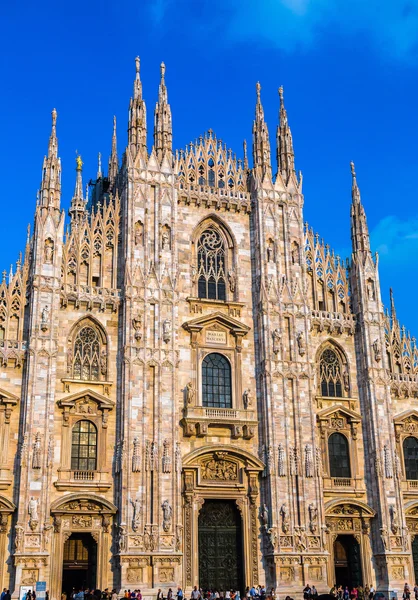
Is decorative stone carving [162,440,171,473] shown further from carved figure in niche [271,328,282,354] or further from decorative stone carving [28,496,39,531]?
carved figure in niche [271,328,282,354]

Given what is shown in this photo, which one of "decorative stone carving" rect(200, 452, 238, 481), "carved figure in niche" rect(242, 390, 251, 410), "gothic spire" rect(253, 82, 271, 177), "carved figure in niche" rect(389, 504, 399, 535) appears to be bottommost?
"carved figure in niche" rect(389, 504, 399, 535)

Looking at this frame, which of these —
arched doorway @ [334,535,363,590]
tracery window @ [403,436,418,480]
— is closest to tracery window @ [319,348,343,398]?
tracery window @ [403,436,418,480]

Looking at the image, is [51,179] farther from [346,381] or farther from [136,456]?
[346,381]

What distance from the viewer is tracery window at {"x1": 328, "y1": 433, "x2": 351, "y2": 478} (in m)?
37.3

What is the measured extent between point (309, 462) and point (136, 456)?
8.28 metres

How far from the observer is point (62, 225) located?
35.8 metres

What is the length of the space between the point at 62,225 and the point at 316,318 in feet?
44.0

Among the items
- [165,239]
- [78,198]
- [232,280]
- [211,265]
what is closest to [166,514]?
[232,280]

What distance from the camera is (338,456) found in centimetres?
3769

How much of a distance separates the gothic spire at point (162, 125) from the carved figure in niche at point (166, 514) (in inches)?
666

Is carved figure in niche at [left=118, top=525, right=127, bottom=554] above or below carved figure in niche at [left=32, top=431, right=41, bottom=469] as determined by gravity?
below

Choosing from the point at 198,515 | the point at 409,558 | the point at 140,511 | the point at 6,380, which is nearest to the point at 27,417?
the point at 6,380

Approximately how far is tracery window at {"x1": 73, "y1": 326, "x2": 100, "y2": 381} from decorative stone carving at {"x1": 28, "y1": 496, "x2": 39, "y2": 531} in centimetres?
582

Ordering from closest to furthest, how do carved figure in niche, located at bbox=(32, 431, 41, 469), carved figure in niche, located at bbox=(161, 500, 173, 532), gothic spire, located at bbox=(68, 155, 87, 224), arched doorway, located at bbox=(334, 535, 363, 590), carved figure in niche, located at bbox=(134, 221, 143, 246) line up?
carved figure in niche, located at bbox=(32, 431, 41, 469) → carved figure in niche, located at bbox=(161, 500, 173, 532) → arched doorway, located at bbox=(334, 535, 363, 590) → carved figure in niche, located at bbox=(134, 221, 143, 246) → gothic spire, located at bbox=(68, 155, 87, 224)
